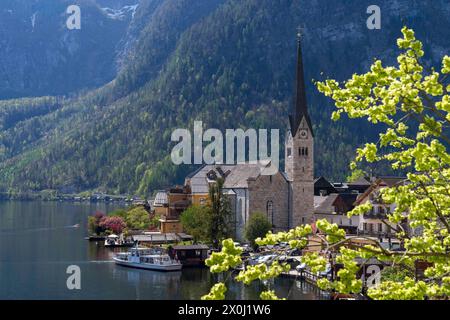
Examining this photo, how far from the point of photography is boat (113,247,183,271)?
84250mm

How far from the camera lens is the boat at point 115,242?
111 meters

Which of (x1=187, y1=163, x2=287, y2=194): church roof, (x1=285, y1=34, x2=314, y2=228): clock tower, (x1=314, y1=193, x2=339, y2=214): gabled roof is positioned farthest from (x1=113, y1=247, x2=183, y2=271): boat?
(x1=314, y1=193, x2=339, y2=214): gabled roof

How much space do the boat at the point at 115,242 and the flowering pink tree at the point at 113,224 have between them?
9055mm

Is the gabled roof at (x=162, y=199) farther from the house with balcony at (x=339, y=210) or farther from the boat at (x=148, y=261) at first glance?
the boat at (x=148, y=261)

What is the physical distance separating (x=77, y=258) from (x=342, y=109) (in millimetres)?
77393

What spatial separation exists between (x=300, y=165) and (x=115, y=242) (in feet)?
99.0

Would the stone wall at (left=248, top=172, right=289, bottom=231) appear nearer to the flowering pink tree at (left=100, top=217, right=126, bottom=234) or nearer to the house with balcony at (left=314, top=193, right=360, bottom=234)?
the house with balcony at (left=314, top=193, right=360, bottom=234)

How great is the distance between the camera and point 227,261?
48.7 feet

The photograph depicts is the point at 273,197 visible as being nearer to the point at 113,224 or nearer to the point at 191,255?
the point at 191,255

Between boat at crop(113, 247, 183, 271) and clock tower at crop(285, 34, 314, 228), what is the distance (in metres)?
21.9

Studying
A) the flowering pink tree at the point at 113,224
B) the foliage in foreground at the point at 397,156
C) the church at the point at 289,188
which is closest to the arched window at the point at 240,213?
the church at the point at 289,188
